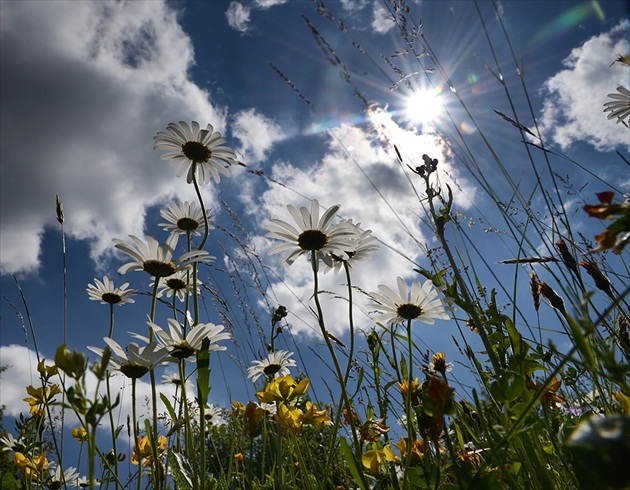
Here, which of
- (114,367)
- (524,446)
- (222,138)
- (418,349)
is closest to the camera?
(524,446)

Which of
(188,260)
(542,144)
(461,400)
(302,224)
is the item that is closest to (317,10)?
(542,144)

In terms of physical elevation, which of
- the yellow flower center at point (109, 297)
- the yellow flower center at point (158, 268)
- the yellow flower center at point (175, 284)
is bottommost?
the yellow flower center at point (158, 268)

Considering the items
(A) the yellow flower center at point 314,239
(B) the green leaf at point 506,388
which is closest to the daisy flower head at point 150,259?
(A) the yellow flower center at point 314,239

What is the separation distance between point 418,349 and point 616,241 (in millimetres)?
1533

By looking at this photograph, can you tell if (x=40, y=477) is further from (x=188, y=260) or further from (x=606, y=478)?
(x=606, y=478)

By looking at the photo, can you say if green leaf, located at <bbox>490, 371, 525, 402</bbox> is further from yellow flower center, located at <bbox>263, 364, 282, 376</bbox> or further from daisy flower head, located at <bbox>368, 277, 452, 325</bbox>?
yellow flower center, located at <bbox>263, 364, 282, 376</bbox>

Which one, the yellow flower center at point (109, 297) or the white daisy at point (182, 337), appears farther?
the yellow flower center at point (109, 297)

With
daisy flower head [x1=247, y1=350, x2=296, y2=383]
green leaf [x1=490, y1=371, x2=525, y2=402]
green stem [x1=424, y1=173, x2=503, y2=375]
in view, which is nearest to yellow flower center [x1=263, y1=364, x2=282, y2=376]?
daisy flower head [x1=247, y1=350, x2=296, y2=383]

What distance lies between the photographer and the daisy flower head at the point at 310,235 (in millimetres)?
1447

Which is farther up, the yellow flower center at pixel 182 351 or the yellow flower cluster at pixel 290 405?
the yellow flower center at pixel 182 351

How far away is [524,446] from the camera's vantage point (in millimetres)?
863

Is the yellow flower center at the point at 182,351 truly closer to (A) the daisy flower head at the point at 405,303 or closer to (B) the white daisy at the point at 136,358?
(B) the white daisy at the point at 136,358

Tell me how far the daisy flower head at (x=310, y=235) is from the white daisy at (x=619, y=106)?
151cm

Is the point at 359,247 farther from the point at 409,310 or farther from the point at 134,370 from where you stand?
the point at 134,370
